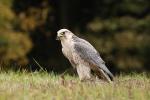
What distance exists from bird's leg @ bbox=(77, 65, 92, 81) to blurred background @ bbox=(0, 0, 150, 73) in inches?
421

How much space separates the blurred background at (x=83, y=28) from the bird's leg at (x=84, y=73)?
10.7 meters

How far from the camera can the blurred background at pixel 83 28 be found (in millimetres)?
22828

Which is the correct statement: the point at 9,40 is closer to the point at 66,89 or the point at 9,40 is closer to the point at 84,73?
the point at 84,73

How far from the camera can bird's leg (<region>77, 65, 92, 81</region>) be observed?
1145 centimetres

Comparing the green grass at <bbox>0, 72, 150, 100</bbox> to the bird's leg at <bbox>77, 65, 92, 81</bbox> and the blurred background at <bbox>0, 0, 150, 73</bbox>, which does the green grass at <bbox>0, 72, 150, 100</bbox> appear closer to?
the bird's leg at <bbox>77, 65, 92, 81</bbox>

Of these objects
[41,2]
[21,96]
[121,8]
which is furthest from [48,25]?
[21,96]

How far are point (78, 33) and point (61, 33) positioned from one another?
14461mm

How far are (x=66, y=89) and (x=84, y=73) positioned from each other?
57.3 inches

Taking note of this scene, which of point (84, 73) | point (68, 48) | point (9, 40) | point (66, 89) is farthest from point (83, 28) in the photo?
point (66, 89)

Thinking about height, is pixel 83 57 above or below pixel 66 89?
above

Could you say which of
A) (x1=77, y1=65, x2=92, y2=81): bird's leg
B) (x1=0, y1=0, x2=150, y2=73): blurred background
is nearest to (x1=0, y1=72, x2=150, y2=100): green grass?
(x1=77, y1=65, x2=92, y2=81): bird's leg

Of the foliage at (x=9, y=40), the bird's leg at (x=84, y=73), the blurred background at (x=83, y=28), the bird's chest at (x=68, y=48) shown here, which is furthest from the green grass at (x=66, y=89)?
the blurred background at (x=83, y=28)

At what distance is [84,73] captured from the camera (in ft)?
37.6

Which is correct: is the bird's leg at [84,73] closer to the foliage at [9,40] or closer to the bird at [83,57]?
the bird at [83,57]
